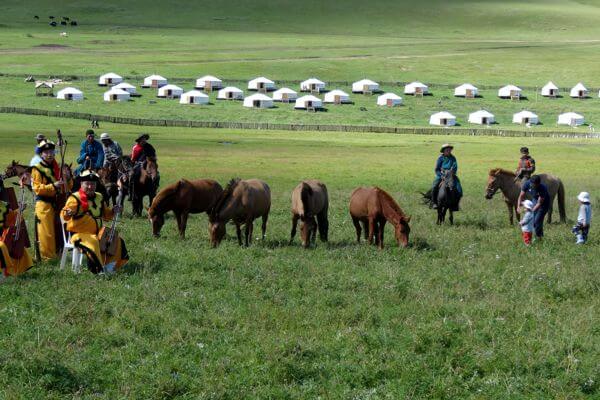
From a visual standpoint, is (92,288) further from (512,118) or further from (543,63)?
(543,63)

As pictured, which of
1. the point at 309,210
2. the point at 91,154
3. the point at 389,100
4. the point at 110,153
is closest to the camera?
the point at 309,210

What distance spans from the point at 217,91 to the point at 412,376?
11591cm

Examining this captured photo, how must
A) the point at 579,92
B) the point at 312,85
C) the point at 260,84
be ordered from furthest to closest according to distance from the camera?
the point at 579,92 → the point at 312,85 → the point at 260,84

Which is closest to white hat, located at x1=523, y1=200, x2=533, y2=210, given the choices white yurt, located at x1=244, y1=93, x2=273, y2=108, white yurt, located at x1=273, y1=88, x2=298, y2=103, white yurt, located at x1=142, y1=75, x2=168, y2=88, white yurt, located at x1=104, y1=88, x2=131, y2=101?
white yurt, located at x1=244, y1=93, x2=273, y2=108

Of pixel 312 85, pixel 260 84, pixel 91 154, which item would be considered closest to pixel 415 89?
pixel 312 85

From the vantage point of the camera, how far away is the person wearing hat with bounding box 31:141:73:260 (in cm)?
1777

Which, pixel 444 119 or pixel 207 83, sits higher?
pixel 207 83

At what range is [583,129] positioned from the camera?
9881 centimetres

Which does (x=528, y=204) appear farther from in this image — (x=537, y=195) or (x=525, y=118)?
(x=525, y=118)

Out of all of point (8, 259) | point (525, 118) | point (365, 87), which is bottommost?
point (8, 259)

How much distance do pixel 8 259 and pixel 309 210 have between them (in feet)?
23.5

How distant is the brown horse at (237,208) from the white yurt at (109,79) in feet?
360

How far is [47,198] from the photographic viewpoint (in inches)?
706

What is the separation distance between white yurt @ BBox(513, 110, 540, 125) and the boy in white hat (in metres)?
85.5
